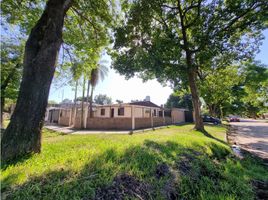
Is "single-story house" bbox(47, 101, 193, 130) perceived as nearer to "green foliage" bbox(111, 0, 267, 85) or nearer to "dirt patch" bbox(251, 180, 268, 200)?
"green foliage" bbox(111, 0, 267, 85)

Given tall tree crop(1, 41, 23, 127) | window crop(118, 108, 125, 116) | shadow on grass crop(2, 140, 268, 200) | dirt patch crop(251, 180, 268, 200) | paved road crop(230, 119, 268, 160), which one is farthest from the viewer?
window crop(118, 108, 125, 116)

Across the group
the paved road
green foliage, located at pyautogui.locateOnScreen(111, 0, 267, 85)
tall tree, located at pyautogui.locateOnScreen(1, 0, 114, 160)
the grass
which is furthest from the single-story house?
tall tree, located at pyautogui.locateOnScreen(1, 0, 114, 160)

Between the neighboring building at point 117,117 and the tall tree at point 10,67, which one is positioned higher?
the tall tree at point 10,67

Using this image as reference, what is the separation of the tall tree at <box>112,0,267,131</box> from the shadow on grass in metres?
7.55

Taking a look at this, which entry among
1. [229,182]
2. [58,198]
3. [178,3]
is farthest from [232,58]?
[58,198]

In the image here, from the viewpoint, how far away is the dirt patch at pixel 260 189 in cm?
357

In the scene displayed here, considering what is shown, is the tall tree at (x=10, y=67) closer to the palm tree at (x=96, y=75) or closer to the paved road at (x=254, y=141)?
the palm tree at (x=96, y=75)

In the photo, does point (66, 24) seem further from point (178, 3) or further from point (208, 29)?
point (208, 29)

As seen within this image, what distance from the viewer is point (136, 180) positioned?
3041mm

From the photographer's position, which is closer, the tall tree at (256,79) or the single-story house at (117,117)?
the single-story house at (117,117)

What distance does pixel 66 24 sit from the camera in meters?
8.23

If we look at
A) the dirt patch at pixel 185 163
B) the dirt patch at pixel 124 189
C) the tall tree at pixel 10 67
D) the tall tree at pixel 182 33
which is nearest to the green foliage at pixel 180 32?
the tall tree at pixel 182 33

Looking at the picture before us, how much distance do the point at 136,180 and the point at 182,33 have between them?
11114 mm

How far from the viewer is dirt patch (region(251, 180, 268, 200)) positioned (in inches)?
141
